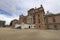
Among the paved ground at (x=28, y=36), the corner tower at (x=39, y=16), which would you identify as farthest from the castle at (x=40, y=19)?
the paved ground at (x=28, y=36)

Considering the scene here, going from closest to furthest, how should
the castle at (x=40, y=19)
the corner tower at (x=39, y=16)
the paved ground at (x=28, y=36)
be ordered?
the paved ground at (x=28, y=36), the castle at (x=40, y=19), the corner tower at (x=39, y=16)

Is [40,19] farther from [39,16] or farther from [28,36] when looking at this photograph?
[28,36]

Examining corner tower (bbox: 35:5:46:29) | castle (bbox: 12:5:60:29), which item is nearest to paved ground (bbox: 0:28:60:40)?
castle (bbox: 12:5:60:29)

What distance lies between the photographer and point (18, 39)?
15.0 m

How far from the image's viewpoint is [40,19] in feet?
158

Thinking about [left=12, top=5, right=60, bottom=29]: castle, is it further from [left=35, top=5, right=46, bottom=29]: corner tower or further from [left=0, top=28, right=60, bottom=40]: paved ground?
[left=0, top=28, right=60, bottom=40]: paved ground

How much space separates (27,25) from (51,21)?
10.5m

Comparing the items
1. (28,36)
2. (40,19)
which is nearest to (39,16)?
(40,19)

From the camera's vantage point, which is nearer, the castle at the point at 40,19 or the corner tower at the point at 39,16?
the castle at the point at 40,19

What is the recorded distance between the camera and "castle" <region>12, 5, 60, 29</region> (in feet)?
144

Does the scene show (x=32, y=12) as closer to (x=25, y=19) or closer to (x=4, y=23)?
(x=25, y=19)

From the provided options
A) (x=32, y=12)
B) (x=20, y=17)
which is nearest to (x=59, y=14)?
(x=32, y=12)

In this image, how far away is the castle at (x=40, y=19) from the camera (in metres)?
44.0

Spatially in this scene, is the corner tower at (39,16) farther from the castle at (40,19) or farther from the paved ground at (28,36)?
the paved ground at (28,36)
